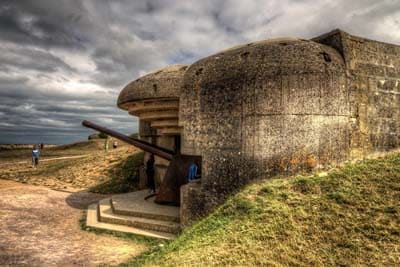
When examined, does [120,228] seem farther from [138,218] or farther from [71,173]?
[71,173]

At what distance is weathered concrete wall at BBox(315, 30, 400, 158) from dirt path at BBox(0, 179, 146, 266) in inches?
191

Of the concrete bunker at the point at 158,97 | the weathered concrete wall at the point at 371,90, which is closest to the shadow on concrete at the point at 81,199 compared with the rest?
the concrete bunker at the point at 158,97

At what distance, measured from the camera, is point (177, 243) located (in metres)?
4.55

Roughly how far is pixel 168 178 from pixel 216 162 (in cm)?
253

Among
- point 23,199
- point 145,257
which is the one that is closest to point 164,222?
point 145,257

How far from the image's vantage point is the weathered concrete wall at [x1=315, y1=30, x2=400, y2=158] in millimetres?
5633

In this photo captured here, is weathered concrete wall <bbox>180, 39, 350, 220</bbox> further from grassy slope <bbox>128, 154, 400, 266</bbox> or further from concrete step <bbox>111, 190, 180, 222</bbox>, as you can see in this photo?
concrete step <bbox>111, 190, 180, 222</bbox>

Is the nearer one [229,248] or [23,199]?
[229,248]

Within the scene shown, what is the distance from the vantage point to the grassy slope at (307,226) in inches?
134

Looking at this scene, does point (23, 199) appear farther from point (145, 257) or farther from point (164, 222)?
point (145, 257)

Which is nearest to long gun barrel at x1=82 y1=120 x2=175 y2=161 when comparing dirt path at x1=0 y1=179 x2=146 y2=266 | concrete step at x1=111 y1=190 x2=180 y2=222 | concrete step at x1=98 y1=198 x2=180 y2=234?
concrete step at x1=111 y1=190 x2=180 y2=222

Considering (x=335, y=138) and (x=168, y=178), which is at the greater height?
(x=335, y=138)

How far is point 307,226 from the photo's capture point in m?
3.83

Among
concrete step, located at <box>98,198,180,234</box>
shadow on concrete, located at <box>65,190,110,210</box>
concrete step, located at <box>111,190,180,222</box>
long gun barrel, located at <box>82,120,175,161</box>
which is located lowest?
shadow on concrete, located at <box>65,190,110,210</box>
